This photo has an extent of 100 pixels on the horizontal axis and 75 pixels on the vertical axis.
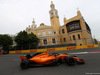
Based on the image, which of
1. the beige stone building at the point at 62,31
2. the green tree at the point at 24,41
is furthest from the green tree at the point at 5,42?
the beige stone building at the point at 62,31

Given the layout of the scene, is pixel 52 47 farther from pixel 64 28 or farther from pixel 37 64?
pixel 64 28

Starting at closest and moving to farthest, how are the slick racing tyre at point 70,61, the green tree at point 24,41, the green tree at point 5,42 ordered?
1. the slick racing tyre at point 70,61
2. the green tree at point 24,41
3. the green tree at point 5,42

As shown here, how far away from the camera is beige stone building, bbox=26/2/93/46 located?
946 inches

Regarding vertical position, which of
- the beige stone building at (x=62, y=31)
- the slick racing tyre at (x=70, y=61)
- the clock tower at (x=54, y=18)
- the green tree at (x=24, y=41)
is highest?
the clock tower at (x=54, y=18)

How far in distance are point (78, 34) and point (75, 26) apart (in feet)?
12.3

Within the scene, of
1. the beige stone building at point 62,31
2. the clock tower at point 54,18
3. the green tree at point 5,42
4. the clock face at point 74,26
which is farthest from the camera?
the clock tower at point 54,18

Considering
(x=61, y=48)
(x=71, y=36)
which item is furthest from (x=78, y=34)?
(x=61, y=48)

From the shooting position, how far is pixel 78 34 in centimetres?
2412

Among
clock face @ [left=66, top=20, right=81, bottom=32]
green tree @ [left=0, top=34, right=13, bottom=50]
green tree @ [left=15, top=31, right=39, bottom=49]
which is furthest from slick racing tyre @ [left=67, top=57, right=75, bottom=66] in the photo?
green tree @ [left=0, top=34, right=13, bottom=50]

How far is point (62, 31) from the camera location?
3091 cm

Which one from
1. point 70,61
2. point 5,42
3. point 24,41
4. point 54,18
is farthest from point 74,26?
point 5,42

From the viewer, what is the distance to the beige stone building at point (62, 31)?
946 inches

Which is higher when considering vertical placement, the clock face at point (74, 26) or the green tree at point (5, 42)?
the clock face at point (74, 26)

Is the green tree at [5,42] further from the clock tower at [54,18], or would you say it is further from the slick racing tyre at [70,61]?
the slick racing tyre at [70,61]
